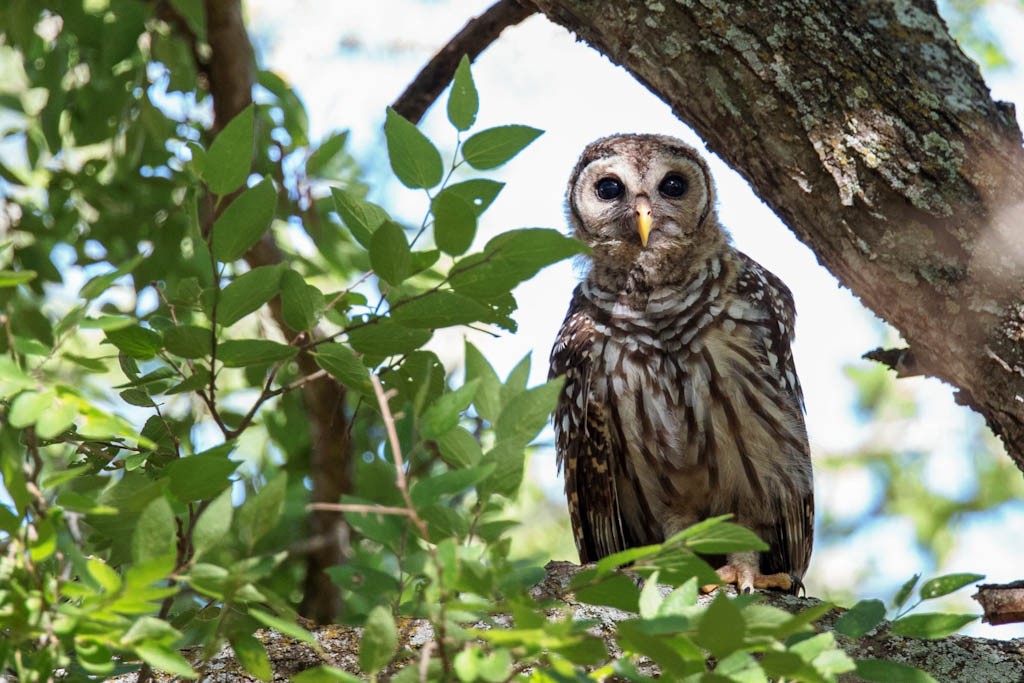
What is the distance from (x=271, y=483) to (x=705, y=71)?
1407mm

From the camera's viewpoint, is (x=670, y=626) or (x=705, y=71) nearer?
(x=670, y=626)

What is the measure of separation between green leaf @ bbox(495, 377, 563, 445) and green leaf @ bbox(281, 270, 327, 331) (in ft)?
1.44

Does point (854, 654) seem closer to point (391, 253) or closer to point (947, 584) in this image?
point (947, 584)

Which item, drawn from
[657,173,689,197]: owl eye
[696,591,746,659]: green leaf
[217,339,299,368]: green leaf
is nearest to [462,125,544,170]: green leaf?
[217,339,299,368]: green leaf

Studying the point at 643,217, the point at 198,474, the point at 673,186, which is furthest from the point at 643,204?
the point at 198,474

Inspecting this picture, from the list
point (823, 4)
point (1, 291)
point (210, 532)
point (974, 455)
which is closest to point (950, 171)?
point (823, 4)

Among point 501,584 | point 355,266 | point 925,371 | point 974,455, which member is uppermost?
point 974,455

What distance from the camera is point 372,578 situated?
155 cm

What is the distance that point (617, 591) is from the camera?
5.20 ft

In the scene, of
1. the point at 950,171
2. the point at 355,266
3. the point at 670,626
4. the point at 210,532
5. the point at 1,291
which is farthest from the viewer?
the point at 355,266

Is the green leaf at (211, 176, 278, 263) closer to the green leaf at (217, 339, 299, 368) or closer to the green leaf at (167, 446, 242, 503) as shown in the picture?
the green leaf at (217, 339, 299, 368)

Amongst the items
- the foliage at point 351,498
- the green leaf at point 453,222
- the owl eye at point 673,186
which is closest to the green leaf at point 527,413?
the foliage at point 351,498

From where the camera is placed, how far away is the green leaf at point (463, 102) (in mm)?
1902

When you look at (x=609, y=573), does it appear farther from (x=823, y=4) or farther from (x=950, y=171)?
(x=823, y=4)
